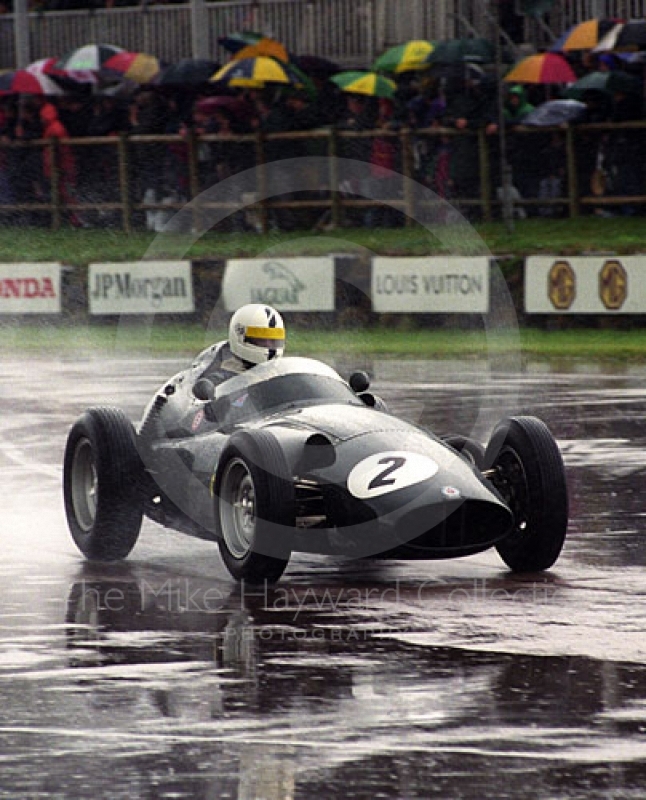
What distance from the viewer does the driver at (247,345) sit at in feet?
37.1

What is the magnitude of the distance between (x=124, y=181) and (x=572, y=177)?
7626 mm

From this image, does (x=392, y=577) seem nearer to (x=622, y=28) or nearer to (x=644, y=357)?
(x=644, y=357)

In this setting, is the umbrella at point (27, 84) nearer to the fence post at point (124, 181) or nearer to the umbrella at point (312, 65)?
the fence post at point (124, 181)

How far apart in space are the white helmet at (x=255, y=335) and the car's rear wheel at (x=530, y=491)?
1.46 metres

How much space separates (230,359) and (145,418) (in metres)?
0.56

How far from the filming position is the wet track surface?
647cm

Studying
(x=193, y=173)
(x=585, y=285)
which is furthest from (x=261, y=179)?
(x=585, y=285)

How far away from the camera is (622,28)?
1176 inches

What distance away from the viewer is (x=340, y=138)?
1216 inches

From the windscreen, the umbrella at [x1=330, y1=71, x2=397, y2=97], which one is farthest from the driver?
the umbrella at [x1=330, y1=71, x2=397, y2=97]

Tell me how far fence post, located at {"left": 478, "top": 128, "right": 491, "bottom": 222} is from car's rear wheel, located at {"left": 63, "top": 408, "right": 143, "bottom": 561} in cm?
1898

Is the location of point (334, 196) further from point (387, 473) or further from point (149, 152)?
point (387, 473)

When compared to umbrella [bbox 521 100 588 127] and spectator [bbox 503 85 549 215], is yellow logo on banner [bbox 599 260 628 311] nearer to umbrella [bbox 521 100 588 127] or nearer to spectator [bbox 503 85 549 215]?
umbrella [bbox 521 100 588 127]

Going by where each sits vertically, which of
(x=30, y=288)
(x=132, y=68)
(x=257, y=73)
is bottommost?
(x=30, y=288)
